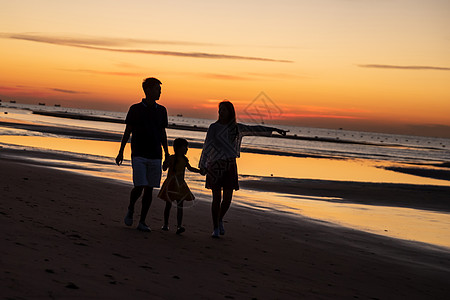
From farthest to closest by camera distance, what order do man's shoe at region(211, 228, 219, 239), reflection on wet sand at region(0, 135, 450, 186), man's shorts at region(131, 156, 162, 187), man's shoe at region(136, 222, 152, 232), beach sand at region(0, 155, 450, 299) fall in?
reflection on wet sand at region(0, 135, 450, 186) < man's shoe at region(211, 228, 219, 239) < man's shoe at region(136, 222, 152, 232) < man's shorts at region(131, 156, 162, 187) < beach sand at region(0, 155, 450, 299)

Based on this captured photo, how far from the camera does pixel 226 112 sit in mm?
7953

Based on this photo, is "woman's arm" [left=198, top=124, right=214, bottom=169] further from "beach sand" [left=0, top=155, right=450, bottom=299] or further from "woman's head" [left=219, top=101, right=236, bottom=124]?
"beach sand" [left=0, top=155, right=450, bottom=299]

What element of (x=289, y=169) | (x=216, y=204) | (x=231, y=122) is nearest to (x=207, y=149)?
(x=231, y=122)

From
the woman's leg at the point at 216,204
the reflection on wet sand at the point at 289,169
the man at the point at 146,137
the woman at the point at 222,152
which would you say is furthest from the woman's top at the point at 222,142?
the reflection on wet sand at the point at 289,169

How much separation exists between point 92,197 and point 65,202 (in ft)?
4.59

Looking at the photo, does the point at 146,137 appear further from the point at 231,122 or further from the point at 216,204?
the point at 216,204

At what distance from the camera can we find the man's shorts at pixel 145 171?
7480 mm

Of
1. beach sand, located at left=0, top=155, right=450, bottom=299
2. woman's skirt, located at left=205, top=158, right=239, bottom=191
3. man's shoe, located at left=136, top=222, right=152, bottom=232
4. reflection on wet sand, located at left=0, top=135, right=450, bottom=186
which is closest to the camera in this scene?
beach sand, located at left=0, top=155, right=450, bottom=299

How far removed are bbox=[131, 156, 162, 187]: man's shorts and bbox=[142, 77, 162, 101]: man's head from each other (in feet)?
3.17

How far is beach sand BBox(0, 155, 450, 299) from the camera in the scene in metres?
4.79

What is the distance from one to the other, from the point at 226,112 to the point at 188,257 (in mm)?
2535

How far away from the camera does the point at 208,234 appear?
8.54 m

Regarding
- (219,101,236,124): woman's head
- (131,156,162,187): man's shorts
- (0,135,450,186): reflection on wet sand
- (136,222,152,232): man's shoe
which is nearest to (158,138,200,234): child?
(131,156,162,187): man's shorts

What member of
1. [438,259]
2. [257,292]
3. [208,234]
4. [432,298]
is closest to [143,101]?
[208,234]
